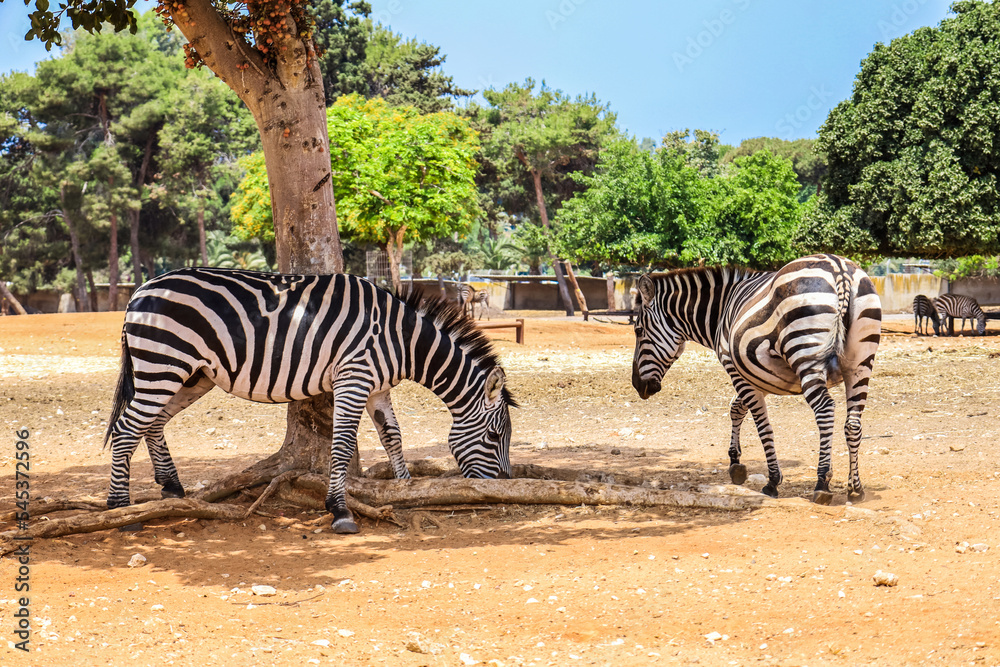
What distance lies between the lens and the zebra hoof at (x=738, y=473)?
7.39 metres

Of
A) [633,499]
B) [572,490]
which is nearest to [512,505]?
[572,490]

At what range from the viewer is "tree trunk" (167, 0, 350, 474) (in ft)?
23.5

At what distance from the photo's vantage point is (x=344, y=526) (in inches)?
249

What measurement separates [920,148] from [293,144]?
58.0 feet

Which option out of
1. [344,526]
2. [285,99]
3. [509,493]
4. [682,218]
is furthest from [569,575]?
[682,218]

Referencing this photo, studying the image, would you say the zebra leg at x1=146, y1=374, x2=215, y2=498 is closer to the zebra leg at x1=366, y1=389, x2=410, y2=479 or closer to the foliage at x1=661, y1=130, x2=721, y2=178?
the zebra leg at x1=366, y1=389, x2=410, y2=479

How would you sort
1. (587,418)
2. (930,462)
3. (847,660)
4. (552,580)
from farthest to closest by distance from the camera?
1. (587,418)
2. (930,462)
3. (552,580)
4. (847,660)

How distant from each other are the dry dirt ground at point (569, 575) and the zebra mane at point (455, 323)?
1.30m

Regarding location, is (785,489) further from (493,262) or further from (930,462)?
(493,262)

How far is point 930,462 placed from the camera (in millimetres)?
7793

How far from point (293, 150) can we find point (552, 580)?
428 centimetres

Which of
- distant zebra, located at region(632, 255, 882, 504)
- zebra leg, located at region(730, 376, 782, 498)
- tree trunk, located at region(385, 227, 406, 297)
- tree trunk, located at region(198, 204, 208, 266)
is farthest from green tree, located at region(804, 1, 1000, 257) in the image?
tree trunk, located at region(198, 204, 208, 266)

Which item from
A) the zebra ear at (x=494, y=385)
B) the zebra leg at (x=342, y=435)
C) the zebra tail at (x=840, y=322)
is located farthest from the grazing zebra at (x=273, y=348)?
the zebra tail at (x=840, y=322)

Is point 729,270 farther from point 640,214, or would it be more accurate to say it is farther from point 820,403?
point 640,214
